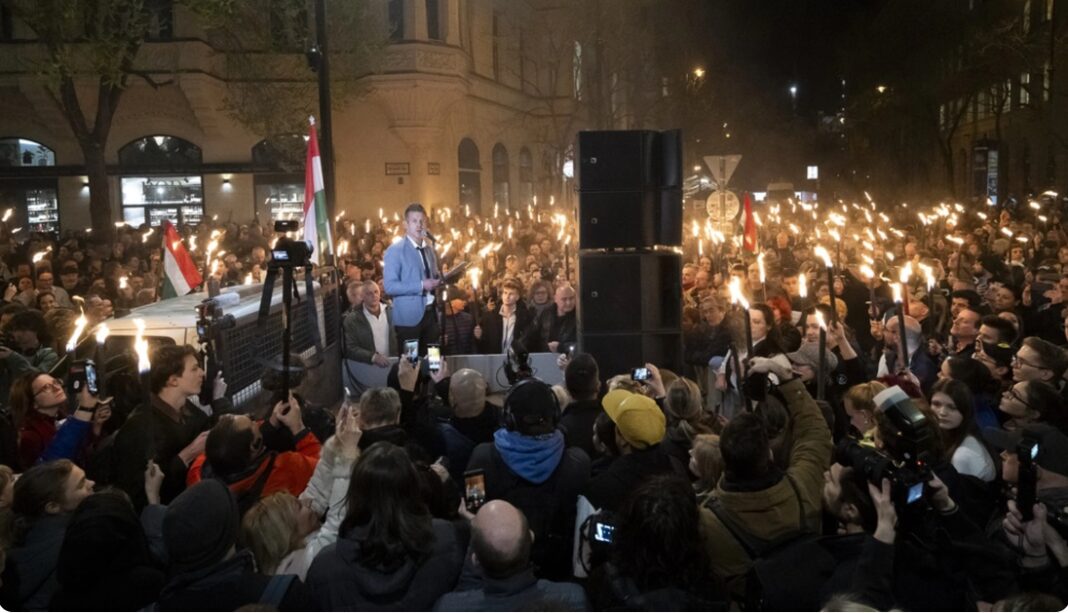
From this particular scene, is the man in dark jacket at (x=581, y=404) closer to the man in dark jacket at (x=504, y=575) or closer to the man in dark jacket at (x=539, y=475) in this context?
the man in dark jacket at (x=539, y=475)

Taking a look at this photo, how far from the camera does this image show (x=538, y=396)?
459 cm

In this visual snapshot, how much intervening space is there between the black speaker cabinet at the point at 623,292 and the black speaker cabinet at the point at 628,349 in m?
0.05

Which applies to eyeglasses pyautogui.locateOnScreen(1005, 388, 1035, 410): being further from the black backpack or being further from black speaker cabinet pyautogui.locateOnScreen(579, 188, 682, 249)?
black speaker cabinet pyautogui.locateOnScreen(579, 188, 682, 249)

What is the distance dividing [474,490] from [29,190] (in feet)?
93.4

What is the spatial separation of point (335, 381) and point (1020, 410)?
224 inches

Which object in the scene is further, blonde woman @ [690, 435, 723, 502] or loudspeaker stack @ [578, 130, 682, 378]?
loudspeaker stack @ [578, 130, 682, 378]

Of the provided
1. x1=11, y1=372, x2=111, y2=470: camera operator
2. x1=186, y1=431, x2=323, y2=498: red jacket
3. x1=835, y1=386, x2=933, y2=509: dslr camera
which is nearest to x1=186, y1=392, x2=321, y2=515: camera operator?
x1=186, y1=431, x2=323, y2=498: red jacket

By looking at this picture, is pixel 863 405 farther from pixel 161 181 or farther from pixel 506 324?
pixel 161 181

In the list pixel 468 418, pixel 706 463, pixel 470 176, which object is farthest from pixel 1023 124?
pixel 706 463

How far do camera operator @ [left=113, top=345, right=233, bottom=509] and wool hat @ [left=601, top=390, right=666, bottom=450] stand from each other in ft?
7.21

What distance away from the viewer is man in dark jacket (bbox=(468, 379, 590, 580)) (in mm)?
4527

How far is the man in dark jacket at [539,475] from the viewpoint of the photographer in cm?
453

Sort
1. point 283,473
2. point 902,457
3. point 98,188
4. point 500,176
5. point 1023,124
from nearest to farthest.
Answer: point 902,457, point 283,473, point 98,188, point 500,176, point 1023,124

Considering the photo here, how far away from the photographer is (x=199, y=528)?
358 centimetres
